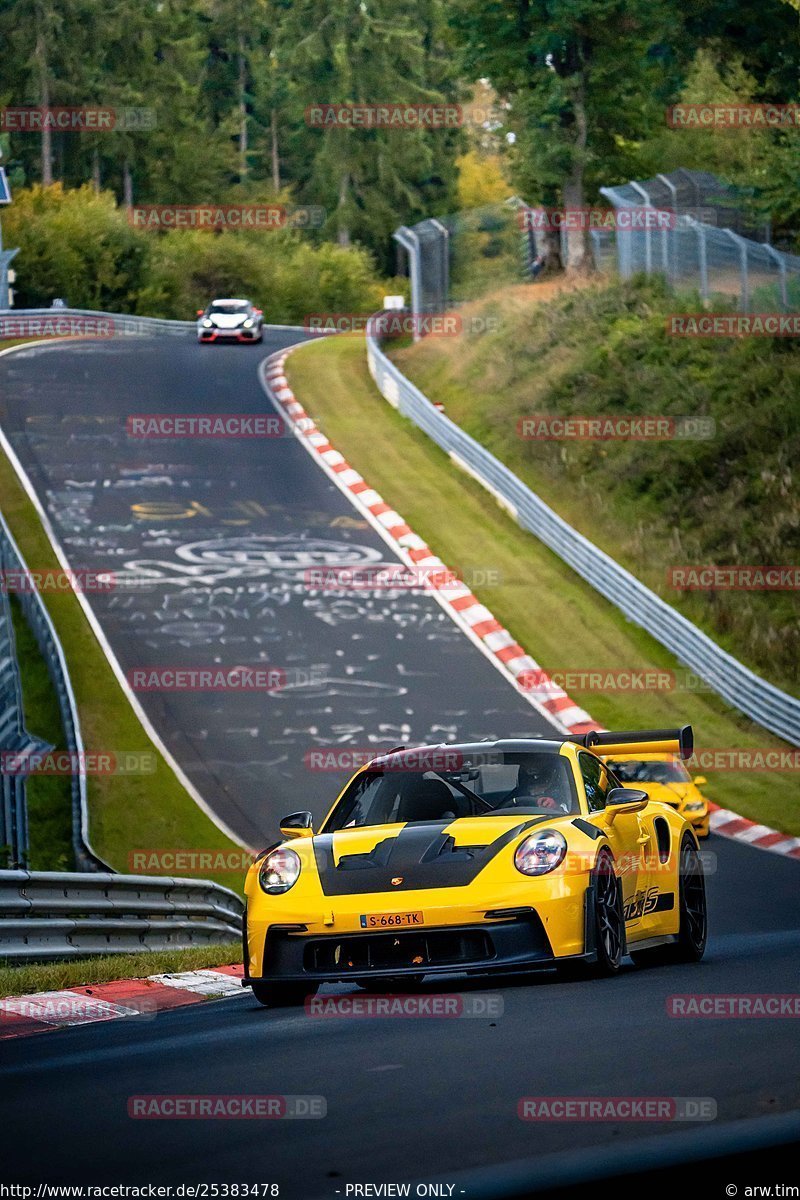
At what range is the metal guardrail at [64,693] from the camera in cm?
2014

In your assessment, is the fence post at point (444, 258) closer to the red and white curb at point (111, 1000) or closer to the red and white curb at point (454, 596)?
the red and white curb at point (454, 596)

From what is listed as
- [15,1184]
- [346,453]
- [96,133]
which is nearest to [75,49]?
[96,133]

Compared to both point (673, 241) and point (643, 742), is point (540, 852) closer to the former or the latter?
point (643, 742)

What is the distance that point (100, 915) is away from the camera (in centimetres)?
1261

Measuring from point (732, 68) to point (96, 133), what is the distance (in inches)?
2150

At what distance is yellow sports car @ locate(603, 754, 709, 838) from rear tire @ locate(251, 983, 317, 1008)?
33.8 feet

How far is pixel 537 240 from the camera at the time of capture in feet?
173

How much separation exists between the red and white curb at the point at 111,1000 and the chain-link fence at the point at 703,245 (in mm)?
25563

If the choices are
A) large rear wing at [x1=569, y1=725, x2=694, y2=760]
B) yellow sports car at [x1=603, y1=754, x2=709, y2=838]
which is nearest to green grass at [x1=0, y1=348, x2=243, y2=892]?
yellow sports car at [x1=603, y1=754, x2=709, y2=838]

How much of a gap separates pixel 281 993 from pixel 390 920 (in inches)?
34.1

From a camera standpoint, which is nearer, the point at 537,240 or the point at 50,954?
the point at 50,954

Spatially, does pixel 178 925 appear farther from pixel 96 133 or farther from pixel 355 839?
pixel 96 133

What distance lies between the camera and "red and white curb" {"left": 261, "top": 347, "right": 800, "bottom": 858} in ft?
70.1

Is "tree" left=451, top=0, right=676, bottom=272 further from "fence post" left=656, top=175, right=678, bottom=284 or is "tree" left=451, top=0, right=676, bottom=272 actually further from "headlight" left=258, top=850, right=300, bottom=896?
"headlight" left=258, top=850, right=300, bottom=896
